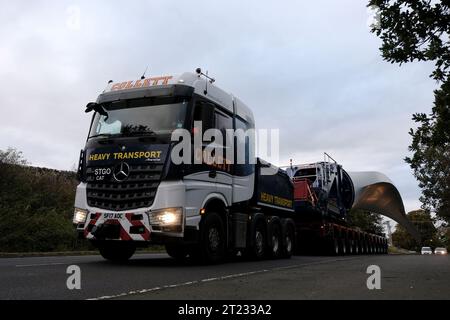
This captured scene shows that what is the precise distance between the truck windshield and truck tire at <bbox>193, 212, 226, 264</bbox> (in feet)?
6.70

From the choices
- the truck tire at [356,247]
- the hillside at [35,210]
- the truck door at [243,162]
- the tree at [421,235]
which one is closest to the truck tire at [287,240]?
the truck door at [243,162]

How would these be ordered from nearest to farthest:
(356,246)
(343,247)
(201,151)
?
1. (201,151)
2. (343,247)
3. (356,246)

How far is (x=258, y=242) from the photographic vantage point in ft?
41.2

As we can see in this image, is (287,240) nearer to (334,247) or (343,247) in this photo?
(334,247)

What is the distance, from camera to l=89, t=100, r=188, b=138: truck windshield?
9.29 meters

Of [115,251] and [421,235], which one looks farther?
[421,235]

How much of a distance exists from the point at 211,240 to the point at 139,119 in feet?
9.45

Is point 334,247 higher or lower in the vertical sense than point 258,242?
lower

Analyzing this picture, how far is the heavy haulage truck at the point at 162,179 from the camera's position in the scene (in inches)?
350

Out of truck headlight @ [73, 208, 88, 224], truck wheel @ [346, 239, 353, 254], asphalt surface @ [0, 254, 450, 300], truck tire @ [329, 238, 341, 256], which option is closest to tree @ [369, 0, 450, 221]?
asphalt surface @ [0, 254, 450, 300]

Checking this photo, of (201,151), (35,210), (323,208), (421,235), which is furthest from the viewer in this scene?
(421,235)

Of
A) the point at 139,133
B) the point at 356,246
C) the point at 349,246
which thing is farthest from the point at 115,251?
the point at 356,246

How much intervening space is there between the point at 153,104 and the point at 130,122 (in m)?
0.57
